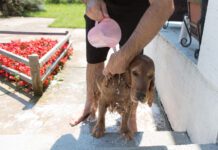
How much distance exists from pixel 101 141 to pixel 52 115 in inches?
51.6

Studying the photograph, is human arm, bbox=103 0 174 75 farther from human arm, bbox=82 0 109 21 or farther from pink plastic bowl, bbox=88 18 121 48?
human arm, bbox=82 0 109 21

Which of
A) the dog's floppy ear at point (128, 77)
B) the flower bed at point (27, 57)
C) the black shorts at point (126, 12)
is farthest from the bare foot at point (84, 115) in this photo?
the flower bed at point (27, 57)

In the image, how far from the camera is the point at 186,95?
254 cm

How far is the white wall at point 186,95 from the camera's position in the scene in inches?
79.9

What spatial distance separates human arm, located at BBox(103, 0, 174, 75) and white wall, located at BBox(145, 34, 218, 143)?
0.60 metres

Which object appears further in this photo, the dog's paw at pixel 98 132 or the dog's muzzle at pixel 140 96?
the dog's paw at pixel 98 132

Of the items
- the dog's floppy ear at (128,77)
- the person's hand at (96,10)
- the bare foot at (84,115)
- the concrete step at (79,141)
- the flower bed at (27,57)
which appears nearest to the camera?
the dog's floppy ear at (128,77)

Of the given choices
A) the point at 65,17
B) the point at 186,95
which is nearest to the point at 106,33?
the point at 186,95

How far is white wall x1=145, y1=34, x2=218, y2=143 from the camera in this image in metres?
2.03

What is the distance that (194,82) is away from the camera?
92.7 inches

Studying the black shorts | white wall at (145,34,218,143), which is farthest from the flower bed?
the black shorts

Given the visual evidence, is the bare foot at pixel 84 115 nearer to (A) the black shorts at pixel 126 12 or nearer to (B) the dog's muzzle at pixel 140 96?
(A) the black shorts at pixel 126 12

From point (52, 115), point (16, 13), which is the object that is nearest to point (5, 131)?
point (52, 115)

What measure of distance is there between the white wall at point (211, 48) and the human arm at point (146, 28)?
1.42ft
